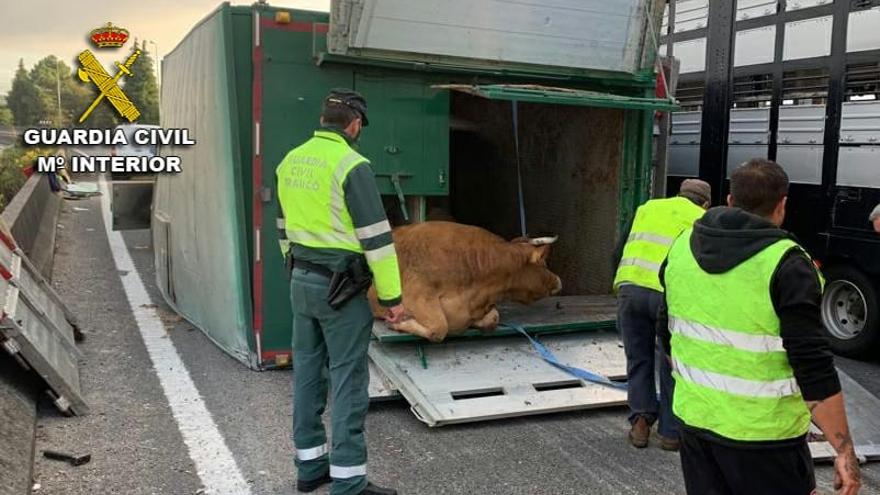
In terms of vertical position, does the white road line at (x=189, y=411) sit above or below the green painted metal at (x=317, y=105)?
below

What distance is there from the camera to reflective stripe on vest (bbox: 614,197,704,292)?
4449mm

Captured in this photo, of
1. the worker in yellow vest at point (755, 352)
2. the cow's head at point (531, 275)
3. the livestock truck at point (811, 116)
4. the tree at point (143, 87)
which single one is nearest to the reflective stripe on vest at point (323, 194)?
the worker in yellow vest at point (755, 352)

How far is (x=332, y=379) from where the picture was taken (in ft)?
12.3

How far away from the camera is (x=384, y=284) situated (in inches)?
144

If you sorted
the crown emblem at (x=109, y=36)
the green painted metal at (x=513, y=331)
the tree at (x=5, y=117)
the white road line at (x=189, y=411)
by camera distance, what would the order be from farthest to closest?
1. the tree at (x=5, y=117)
2. the crown emblem at (x=109, y=36)
3. the green painted metal at (x=513, y=331)
4. the white road line at (x=189, y=411)

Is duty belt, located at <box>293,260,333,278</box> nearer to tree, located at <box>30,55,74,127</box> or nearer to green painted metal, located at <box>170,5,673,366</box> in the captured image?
green painted metal, located at <box>170,5,673,366</box>

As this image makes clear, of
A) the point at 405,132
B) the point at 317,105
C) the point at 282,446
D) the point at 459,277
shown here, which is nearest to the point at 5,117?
the point at 317,105

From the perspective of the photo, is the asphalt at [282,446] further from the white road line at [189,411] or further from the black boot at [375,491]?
the black boot at [375,491]

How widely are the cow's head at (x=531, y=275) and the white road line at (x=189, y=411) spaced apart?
98.9 inches

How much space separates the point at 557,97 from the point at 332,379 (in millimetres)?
2805

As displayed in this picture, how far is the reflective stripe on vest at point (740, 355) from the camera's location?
7.41ft

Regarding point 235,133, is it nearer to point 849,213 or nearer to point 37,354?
point 37,354

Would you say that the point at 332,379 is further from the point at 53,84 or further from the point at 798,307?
the point at 53,84

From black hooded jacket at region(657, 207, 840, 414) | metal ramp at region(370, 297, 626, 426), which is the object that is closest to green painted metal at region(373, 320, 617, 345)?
metal ramp at region(370, 297, 626, 426)
